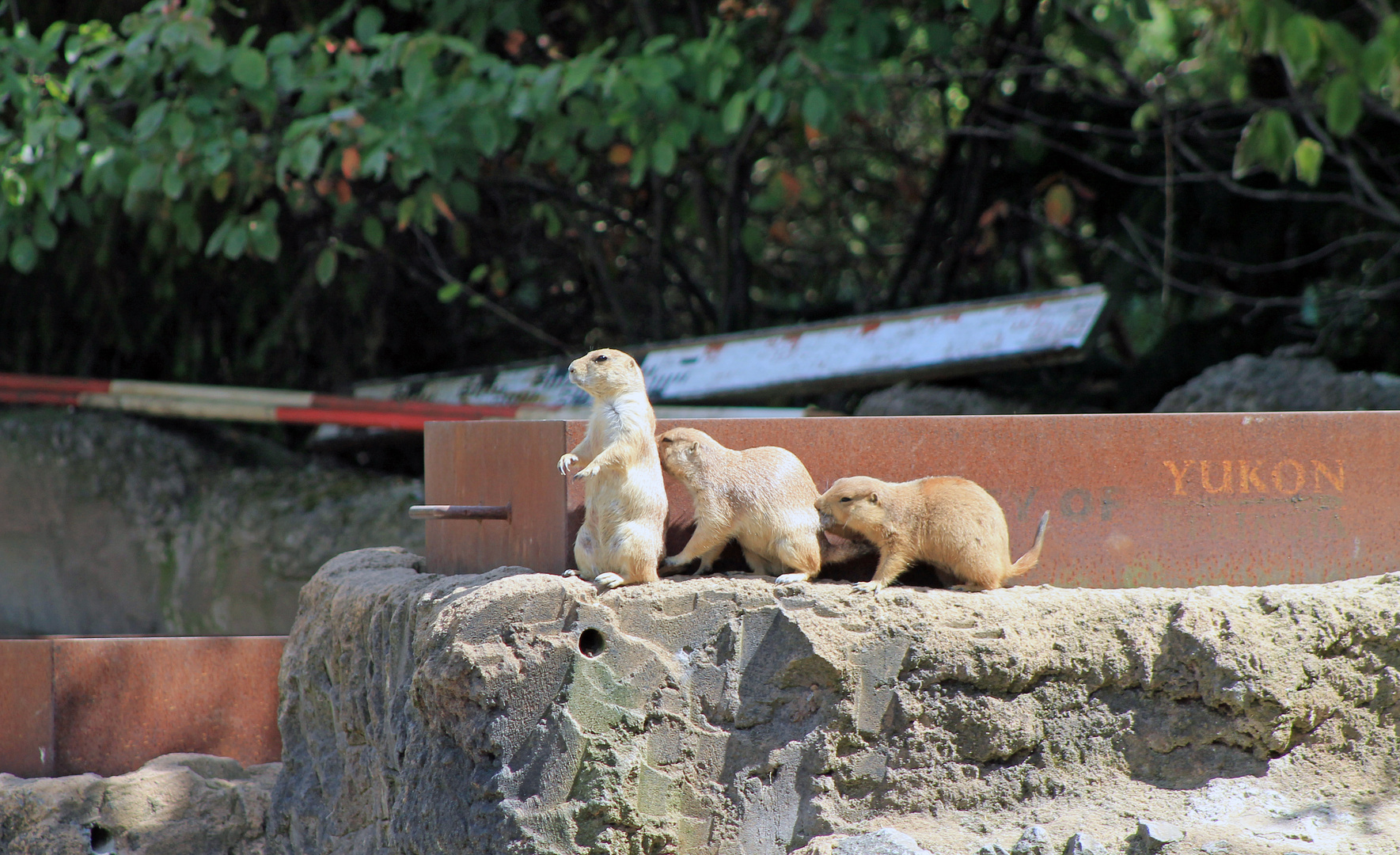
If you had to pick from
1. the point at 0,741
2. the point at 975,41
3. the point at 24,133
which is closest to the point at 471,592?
the point at 0,741

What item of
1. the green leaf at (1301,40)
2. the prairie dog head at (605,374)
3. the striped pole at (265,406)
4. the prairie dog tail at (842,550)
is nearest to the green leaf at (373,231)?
the striped pole at (265,406)

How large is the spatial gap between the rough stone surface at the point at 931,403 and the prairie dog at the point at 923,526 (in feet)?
9.13

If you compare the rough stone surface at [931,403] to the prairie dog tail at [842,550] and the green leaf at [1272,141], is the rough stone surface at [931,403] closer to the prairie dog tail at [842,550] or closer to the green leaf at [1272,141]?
the green leaf at [1272,141]

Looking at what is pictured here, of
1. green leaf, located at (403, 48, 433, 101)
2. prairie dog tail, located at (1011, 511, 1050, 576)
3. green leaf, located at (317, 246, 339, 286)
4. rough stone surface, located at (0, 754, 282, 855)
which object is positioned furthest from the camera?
green leaf, located at (317, 246, 339, 286)

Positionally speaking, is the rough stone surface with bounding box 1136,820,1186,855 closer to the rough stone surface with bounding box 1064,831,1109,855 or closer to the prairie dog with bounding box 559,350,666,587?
the rough stone surface with bounding box 1064,831,1109,855

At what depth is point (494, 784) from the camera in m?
2.32

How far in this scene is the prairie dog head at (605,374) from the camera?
261 cm

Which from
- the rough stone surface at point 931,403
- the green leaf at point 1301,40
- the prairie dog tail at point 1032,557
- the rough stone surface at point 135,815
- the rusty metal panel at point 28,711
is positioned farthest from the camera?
the rough stone surface at point 931,403

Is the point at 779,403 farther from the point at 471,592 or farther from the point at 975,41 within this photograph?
the point at 471,592

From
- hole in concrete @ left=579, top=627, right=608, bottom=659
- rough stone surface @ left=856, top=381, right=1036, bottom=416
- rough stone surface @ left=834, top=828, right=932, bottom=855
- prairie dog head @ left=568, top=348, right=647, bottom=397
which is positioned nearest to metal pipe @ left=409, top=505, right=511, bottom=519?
prairie dog head @ left=568, top=348, right=647, bottom=397

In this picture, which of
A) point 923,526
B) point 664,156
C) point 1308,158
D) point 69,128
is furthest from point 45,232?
point 1308,158

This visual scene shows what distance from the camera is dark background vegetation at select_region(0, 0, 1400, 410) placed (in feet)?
17.0

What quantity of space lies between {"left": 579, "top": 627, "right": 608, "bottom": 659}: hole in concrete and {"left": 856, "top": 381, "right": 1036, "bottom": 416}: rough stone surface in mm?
3198

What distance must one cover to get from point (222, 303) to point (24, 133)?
2205 mm
